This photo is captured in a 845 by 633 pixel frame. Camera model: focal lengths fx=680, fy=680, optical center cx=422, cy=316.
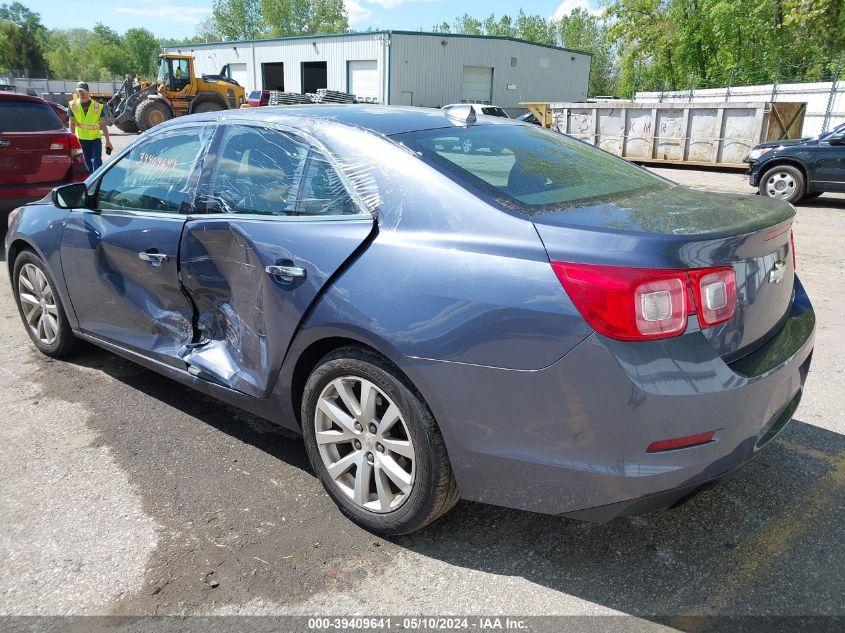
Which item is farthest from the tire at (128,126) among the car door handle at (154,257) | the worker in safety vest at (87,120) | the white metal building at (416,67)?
the car door handle at (154,257)

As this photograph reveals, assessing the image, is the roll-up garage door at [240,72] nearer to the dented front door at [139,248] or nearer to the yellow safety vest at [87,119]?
the yellow safety vest at [87,119]

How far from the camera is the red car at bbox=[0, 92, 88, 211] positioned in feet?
25.7

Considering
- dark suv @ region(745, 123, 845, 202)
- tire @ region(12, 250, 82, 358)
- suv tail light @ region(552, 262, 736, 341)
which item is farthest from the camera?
dark suv @ region(745, 123, 845, 202)

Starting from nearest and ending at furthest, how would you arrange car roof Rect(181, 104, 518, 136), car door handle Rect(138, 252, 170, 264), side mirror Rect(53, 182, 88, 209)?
car roof Rect(181, 104, 518, 136) → car door handle Rect(138, 252, 170, 264) → side mirror Rect(53, 182, 88, 209)

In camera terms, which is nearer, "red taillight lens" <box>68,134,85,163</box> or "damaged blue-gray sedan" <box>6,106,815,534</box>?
"damaged blue-gray sedan" <box>6,106,815,534</box>

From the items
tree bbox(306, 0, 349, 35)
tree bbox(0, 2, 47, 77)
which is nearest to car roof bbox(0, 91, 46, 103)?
tree bbox(0, 2, 47, 77)

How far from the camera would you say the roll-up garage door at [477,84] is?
42.4 metres

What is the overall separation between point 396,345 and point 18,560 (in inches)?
66.0

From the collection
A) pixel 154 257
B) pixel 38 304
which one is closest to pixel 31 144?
pixel 38 304

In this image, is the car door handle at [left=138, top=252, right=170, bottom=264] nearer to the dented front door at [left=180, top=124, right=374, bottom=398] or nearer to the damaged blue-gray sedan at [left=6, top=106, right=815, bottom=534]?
the damaged blue-gray sedan at [left=6, top=106, right=815, bottom=534]

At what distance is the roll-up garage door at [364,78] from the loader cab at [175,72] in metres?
15.0

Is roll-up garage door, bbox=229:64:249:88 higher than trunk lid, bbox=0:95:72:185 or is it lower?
higher

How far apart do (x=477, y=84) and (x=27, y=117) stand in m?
38.0

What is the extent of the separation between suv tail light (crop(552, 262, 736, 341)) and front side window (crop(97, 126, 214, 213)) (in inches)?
82.5
